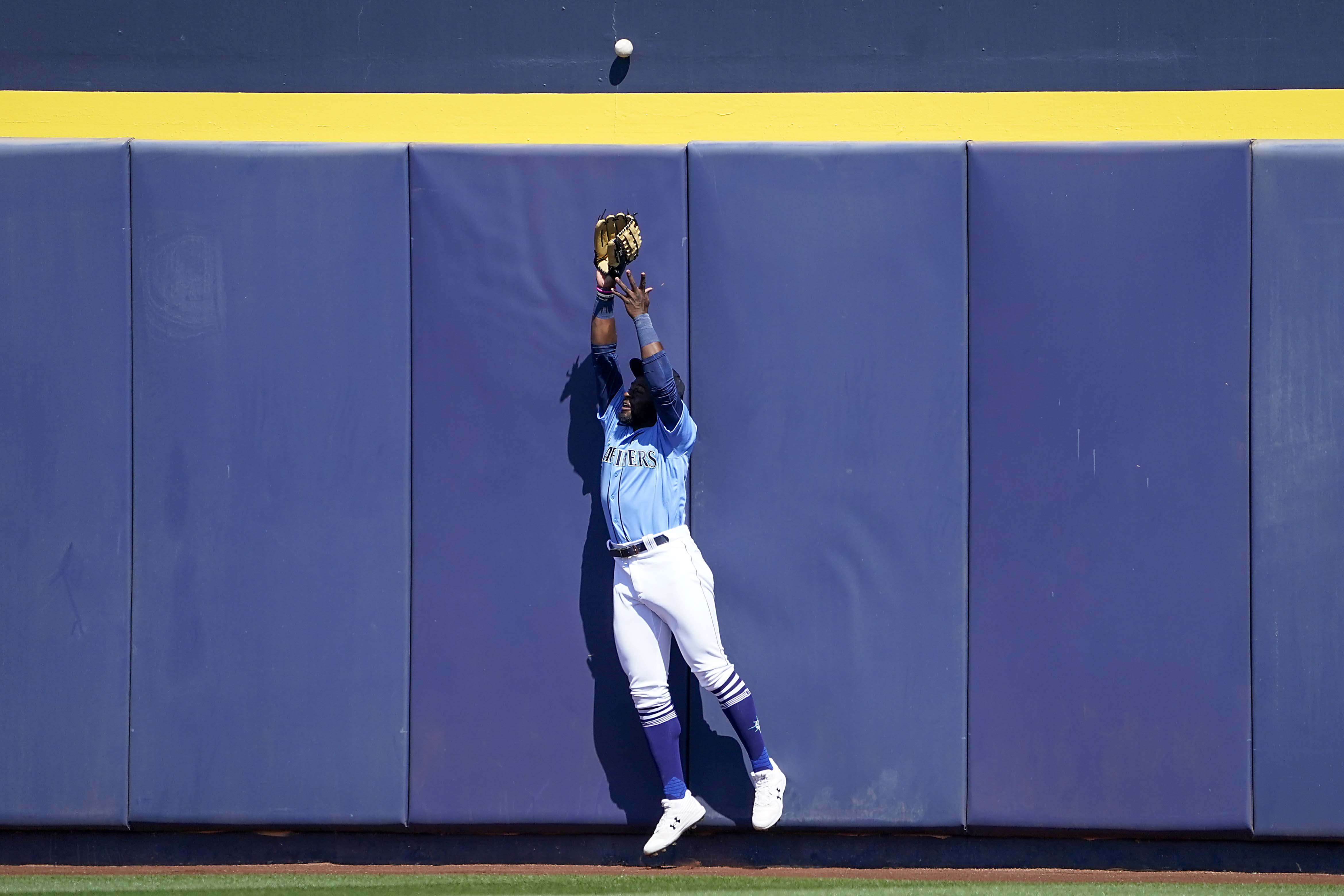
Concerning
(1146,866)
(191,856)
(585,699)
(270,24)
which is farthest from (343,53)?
(1146,866)

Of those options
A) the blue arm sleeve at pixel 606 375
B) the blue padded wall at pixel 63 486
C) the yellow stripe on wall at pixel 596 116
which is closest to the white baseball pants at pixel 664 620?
the blue arm sleeve at pixel 606 375

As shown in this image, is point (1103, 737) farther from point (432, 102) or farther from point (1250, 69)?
point (432, 102)

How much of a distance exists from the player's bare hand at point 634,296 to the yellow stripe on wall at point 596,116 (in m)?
0.87

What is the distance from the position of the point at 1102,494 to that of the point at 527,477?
2090mm

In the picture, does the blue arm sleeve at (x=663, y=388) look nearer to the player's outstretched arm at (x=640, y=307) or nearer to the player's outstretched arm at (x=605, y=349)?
the player's outstretched arm at (x=640, y=307)

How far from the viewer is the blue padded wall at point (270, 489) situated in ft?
12.2

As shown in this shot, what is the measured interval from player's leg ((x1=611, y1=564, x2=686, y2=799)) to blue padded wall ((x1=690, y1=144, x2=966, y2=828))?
1.07ft

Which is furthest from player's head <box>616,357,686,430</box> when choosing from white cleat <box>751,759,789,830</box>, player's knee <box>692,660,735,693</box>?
white cleat <box>751,759,789,830</box>

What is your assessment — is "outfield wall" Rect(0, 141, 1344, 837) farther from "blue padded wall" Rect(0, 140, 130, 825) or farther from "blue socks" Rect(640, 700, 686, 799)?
"blue socks" Rect(640, 700, 686, 799)

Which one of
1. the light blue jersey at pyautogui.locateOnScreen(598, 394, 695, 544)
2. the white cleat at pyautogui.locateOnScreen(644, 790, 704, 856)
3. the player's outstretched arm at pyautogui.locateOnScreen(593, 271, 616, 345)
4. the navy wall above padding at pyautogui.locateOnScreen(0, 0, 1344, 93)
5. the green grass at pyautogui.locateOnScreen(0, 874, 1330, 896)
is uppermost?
the navy wall above padding at pyautogui.locateOnScreen(0, 0, 1344, 93)

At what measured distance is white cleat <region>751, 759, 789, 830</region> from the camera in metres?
3.54

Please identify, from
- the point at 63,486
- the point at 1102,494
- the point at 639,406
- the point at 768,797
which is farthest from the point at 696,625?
the point at 63,486

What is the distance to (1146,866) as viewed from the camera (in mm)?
3779

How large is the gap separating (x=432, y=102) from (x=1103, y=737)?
350 cm
